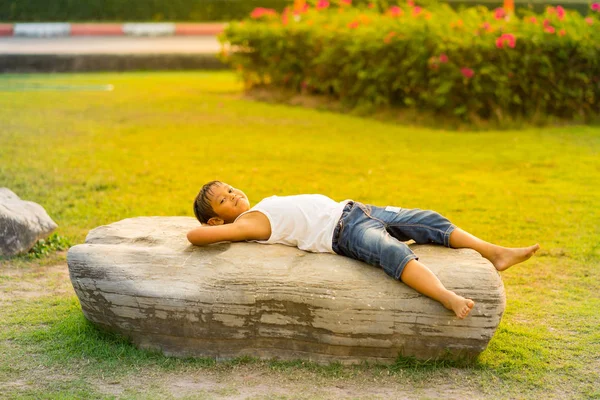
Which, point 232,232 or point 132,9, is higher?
point 132,9

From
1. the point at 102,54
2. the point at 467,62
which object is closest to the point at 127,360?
the point at 467,62

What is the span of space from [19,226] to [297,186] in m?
2.78

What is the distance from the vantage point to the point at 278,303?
380cm

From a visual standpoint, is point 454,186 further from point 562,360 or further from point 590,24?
point 590,24

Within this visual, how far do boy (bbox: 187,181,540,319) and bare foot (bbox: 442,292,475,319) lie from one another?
0.42 m

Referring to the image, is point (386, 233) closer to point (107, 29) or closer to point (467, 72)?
point (467, 72)

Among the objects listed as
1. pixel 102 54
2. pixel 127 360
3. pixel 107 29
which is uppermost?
pixel 107 29

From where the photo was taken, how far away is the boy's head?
4.30 meters

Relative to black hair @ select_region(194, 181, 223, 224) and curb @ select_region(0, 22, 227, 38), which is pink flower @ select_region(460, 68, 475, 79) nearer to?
black hair @ select_region(194, 181, 223, 224)

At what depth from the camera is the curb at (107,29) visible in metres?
20.5

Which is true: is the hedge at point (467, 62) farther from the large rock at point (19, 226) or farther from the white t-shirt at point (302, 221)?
the white t-shirt at point (302, 221)

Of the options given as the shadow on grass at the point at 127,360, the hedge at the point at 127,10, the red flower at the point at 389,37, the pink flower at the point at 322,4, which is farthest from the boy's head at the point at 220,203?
the hedge at the point at 127,10

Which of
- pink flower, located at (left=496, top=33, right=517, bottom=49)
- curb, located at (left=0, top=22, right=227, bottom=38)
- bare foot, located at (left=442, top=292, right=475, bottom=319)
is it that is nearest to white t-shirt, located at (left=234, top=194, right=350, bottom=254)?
bare foot, located at (left=442, top=292, right=475, bottom=319)

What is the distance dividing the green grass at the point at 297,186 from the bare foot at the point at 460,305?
346mm
